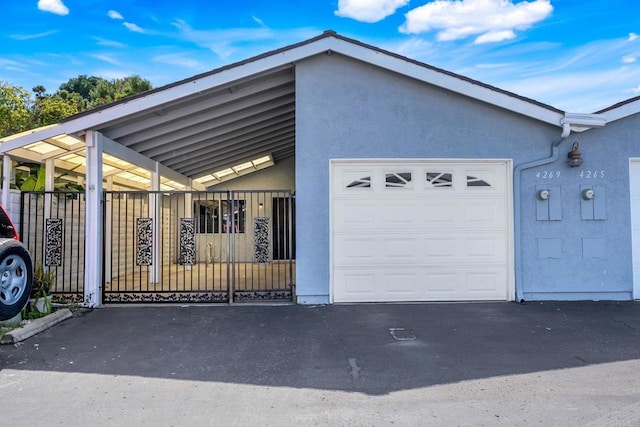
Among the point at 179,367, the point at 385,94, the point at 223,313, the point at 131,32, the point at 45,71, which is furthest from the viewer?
the point at 45,71

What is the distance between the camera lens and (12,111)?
16328 mm

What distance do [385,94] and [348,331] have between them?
4.09m

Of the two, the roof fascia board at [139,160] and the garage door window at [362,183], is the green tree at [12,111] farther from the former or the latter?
the garage door window at [362,183]

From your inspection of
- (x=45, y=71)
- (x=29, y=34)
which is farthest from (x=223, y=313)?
(x=45, y=71)

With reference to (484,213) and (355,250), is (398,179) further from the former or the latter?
(484,213)

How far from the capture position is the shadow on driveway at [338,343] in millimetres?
3998

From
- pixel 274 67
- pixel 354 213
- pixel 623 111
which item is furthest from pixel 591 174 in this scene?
pixel 274 67

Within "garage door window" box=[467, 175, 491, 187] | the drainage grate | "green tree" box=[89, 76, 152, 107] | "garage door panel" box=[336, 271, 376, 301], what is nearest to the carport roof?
"garage door window" box=[467, 175, 491, 187]

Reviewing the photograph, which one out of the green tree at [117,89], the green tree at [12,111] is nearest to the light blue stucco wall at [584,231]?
the green tree at [12,111]

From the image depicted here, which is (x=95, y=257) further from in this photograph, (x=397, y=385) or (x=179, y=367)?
(x=397, y=385)

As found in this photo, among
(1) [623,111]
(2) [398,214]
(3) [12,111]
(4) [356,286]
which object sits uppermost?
(3) [12,111]

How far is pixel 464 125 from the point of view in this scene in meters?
7.09

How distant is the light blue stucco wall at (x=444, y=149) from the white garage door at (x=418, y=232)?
26cm

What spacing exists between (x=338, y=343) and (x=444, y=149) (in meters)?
4.00
